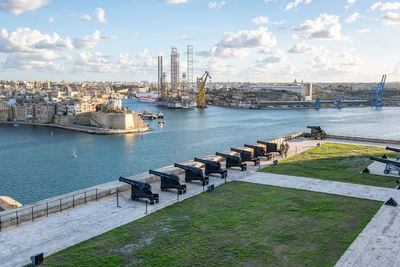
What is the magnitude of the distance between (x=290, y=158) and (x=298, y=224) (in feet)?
37.8

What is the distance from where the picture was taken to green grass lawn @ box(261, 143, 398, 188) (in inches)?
695

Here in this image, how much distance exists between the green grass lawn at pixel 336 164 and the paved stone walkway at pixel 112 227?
1.76 meters

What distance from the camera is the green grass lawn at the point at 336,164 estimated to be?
1764 centimetres

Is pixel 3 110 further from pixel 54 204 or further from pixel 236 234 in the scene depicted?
pixel 236 234

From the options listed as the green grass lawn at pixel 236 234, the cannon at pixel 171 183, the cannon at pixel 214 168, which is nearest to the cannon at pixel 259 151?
the cannon at pixel 214 168

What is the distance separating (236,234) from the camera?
35.0 feet

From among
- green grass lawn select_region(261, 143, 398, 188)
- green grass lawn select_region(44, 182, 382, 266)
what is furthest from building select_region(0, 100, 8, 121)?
green grass lawn select_region(44, 182, 382, 266)

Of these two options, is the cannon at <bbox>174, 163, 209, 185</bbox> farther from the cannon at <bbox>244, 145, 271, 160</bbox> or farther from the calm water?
the calm water

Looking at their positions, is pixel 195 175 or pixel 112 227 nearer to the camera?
pixel 112 227

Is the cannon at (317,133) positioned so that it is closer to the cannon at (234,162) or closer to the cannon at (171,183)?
the cannon at (234,162)

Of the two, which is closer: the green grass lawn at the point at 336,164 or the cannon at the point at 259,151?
the green grass lawn at the point at 336,164

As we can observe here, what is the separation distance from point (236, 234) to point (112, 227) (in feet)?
12.8

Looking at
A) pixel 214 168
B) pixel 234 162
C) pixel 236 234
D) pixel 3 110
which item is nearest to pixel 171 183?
pixel 214 168

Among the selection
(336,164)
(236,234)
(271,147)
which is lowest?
(236,234)
